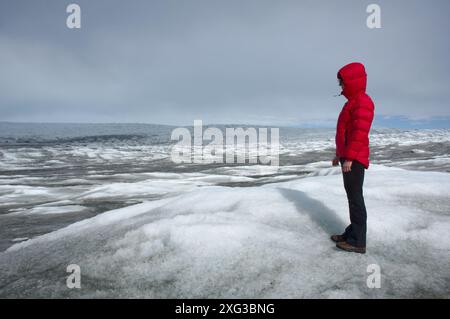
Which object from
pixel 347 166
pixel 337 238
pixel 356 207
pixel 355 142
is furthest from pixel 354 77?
pixel 337 238

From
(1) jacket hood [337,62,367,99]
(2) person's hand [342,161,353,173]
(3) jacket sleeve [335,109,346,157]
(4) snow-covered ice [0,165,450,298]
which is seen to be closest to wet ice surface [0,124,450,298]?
(4) snow-covered ice [0,165,450,298]

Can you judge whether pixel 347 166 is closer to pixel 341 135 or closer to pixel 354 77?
pixel 341 135

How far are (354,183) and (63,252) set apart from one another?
123 inches

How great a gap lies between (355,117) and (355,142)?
0.24m

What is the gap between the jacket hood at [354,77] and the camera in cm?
292

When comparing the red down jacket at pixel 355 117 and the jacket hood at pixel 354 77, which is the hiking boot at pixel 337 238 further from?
the jacket hood at pixel 354 77

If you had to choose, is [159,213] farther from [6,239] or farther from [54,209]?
[54,209]

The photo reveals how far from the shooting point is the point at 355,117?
2.89m

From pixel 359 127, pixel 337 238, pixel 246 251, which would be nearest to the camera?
pixel 359 127

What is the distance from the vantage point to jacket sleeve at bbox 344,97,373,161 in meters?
2.84

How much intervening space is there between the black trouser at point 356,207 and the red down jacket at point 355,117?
0.10 m

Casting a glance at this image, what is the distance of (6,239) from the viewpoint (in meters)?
4.86

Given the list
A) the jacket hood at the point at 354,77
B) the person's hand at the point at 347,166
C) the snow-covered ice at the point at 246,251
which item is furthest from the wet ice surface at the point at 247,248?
the jacket hood at the point at 354,77

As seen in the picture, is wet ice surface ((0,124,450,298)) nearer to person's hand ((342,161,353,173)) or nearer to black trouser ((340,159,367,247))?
black trouser ((340,159,367,247))
